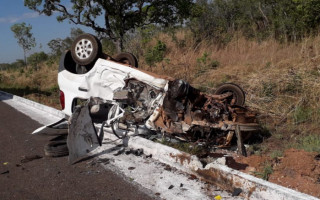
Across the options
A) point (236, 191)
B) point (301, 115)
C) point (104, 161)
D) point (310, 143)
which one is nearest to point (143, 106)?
point (104, 161)

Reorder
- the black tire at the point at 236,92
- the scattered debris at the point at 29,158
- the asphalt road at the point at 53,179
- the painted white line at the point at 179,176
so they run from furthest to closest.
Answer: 1. the black tire at the point at 236,92
2. the scattered debris at the point at 29,158
3. the asphalt road at the point at 53,179
4. the painted white line at the point at 179,176

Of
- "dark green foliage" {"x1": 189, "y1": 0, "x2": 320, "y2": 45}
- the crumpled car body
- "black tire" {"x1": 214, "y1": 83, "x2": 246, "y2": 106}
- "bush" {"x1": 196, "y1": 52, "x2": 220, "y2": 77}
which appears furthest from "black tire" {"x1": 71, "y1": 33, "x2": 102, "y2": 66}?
"dark green foliage" {"x1": 189, "y1": 0, "x2": 320, "y2": 45}

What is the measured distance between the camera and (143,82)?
173 inches

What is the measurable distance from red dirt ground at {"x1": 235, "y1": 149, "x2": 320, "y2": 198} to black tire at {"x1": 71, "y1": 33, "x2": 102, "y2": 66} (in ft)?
9.33

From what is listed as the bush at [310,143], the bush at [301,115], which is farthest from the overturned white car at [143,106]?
the bush at [301,115]

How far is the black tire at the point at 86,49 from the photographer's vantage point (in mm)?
4922

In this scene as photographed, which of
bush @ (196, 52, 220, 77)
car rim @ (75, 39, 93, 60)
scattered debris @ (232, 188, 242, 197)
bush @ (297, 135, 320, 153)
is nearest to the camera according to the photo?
scattered debris @ (232, 188, 242, 197)

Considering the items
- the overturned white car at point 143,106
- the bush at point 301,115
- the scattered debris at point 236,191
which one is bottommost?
the scattered debris at point 236,191

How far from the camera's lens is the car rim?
498 cm

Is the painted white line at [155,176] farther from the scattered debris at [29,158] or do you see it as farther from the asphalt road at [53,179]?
the scattered debris at [29,158]

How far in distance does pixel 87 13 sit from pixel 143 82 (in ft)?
38.6

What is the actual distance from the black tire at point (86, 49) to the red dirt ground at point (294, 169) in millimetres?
2844

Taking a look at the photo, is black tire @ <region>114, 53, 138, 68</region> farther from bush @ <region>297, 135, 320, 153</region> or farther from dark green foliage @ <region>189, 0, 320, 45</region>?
dark green foliage @ <region>189, 0, 320, 45</region>

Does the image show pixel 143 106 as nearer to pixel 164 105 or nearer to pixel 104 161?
pixel 164 105
